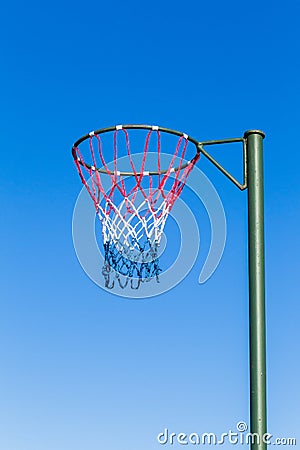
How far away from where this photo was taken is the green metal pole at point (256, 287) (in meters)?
6.70

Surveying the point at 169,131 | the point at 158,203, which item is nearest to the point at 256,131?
the point at 169,131

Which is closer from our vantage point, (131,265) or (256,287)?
(256,287)

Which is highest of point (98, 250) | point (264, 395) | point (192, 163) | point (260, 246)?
point (192, 163)

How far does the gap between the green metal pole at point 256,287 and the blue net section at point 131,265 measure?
1571mm

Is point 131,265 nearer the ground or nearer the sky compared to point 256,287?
nearer the sky

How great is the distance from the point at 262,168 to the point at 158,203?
58.2 inches

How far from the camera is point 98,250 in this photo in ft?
27.8

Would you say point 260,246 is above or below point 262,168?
below

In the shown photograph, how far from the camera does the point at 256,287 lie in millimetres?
6984

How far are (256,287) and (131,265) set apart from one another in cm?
187

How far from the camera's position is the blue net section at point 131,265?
8.35 m

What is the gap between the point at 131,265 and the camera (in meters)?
8.52

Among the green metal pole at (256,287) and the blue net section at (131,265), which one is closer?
the green metal pole at (256,287)

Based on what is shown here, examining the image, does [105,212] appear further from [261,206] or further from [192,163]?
[261,206]
